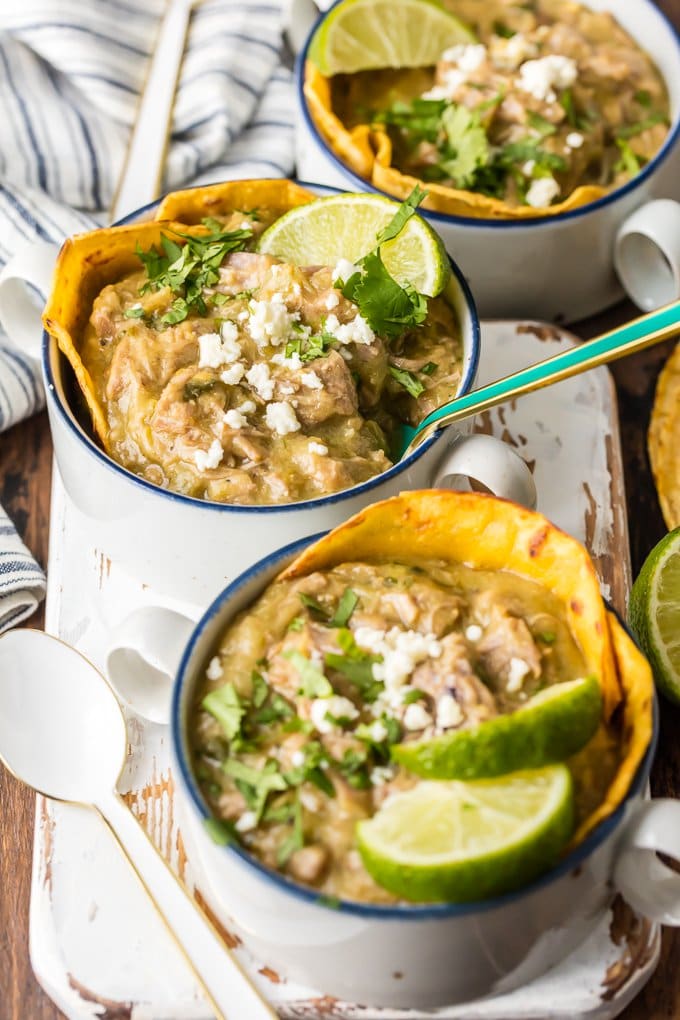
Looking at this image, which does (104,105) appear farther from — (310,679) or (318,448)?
(310,679)

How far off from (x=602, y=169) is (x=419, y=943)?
1.96 m

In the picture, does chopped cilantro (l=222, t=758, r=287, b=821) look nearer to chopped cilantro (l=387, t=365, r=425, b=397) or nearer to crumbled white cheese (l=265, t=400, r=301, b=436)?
crumbled white cheese (l=265, t=400, r=301, b=436)

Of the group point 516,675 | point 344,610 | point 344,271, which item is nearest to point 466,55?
point 344,271

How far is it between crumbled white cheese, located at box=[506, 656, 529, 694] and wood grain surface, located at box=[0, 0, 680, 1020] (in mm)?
608

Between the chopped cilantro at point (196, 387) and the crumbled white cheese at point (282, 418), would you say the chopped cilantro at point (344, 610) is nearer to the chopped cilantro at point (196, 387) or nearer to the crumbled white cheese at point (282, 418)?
the crumbled white cheese at point (282, 418)

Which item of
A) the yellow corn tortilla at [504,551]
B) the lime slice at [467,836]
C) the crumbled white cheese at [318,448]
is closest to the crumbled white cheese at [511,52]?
the crumbled white cheese at [318,448]

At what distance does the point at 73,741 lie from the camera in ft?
7.13

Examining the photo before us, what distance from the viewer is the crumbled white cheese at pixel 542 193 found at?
9.25 feet

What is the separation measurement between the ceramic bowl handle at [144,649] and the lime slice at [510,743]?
0.42m

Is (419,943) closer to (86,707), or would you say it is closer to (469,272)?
(86,707)

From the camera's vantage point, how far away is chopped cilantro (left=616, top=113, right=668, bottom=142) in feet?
9.99

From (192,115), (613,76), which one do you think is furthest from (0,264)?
(613,76)

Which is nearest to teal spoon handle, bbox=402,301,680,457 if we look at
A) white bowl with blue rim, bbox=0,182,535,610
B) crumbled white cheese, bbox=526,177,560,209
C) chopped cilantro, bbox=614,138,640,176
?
white bowl with blue rim, bbox=0,182,535,610

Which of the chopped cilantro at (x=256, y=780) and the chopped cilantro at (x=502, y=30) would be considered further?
the chopped cilantro at (x=502, y=30)
